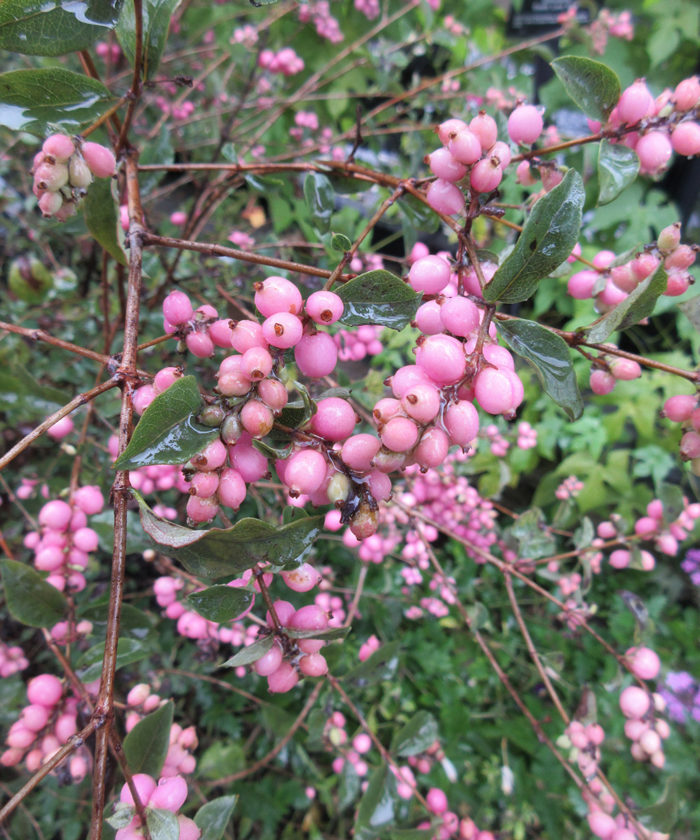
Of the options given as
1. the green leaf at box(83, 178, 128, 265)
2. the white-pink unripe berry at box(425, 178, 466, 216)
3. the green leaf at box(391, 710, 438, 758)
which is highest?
the white-pink unripe berry at box(425, 178, 466, 216)

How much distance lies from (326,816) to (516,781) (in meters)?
0.49

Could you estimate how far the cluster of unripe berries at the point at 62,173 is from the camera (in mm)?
363

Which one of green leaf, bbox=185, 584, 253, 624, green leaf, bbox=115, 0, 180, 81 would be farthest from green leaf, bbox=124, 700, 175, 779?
green leaf, bbox=115, 0, 180, 81

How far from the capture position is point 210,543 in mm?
281

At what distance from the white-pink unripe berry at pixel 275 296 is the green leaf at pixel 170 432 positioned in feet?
0.22

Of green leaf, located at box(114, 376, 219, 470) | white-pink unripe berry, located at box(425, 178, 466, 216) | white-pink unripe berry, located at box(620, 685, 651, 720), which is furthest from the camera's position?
white-pink unripe berry, located at box(620, 685, 651, 720)

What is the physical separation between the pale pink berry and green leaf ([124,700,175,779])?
Answer: 449mm

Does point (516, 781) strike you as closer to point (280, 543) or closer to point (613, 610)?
point (613, 610)

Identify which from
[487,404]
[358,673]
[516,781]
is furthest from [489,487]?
[487,404]

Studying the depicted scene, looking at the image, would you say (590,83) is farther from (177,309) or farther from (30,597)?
(30,597)

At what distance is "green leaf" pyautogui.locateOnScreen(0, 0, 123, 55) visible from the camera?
37 cm

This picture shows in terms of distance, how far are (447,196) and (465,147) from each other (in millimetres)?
40

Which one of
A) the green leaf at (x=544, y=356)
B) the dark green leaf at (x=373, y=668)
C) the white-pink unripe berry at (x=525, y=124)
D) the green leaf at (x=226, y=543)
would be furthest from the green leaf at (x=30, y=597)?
the white-pink unripe berry at (x=525, y=124)

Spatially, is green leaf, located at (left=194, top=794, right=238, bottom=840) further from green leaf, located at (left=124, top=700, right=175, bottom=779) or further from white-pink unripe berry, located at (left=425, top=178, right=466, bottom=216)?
white-pink unripe berry, located at (left=425, top=178, right=466, bottom=216)
